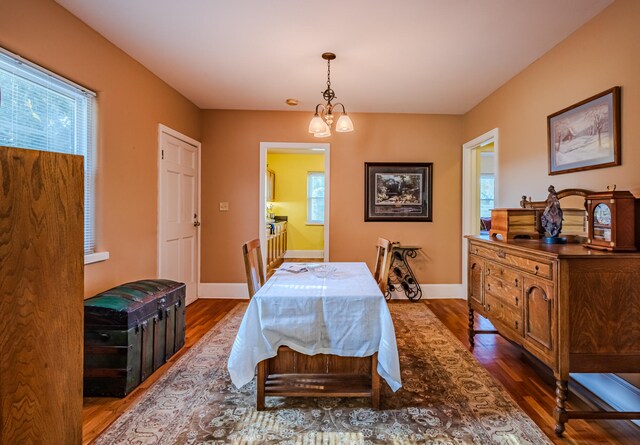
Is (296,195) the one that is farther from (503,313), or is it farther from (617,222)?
(617,222)

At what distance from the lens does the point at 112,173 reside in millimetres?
2703

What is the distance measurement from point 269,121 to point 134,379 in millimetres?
3350

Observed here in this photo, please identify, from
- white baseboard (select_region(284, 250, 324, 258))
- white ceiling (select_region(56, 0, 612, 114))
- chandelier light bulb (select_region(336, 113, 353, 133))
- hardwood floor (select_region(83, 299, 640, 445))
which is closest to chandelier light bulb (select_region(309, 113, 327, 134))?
→ chandelier light bulb (select_region(336, 113, 353, 133))

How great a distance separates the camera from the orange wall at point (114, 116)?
202 cm

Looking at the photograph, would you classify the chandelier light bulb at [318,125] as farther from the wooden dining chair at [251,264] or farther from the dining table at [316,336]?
the dining table at [316,336]

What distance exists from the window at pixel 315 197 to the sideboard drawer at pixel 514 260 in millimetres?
5488

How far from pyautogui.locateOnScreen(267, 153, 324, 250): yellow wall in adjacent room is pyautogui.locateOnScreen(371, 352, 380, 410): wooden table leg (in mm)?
6202

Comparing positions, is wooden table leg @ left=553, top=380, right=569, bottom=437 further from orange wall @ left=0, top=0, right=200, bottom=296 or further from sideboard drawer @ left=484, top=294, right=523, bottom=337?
orange wall @ left=0, top=0, right=200, bottom=296

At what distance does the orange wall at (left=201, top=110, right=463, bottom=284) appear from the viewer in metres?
4.45

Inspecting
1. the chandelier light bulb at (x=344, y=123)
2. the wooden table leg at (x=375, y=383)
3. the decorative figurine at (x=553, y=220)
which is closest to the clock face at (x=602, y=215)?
the decorative figurine at (x=553, y=220)

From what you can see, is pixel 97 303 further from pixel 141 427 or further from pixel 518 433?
pixel 518 433

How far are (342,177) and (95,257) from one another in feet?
9.69

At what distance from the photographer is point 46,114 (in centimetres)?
216

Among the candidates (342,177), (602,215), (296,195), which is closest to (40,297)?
(602,215)
